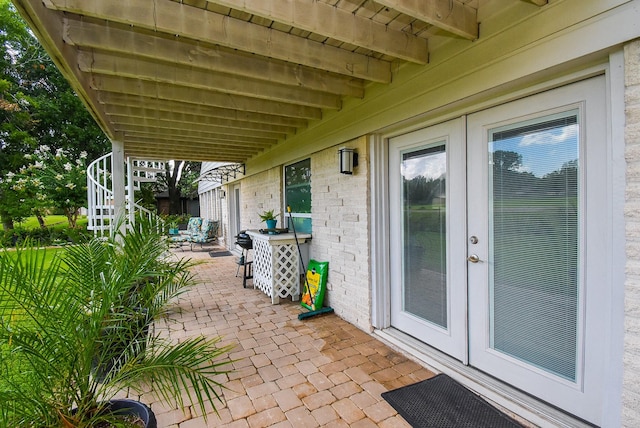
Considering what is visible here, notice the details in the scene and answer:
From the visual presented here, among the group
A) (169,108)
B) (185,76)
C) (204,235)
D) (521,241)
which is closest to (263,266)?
(169,108)

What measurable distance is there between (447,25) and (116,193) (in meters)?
4.79

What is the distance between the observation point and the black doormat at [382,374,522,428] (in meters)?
1.94

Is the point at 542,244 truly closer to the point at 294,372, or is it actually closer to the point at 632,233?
the point at 632,233

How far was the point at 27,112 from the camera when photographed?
1077 centimetres

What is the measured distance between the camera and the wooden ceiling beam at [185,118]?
146 inches

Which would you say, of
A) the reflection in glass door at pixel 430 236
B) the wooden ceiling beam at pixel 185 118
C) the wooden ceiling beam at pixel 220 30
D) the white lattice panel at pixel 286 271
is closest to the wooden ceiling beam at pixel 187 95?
the wooden ceiling beam at pixel 185 118

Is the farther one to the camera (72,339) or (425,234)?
(425,234)

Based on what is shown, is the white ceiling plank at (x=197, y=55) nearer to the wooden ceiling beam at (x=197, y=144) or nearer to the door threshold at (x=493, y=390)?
the door threshold at (x=493, y=390)

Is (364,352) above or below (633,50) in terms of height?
below

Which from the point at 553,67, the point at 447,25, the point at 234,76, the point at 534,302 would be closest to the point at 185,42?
the point at 234,76

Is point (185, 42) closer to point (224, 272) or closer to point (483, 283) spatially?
point (483, 283)

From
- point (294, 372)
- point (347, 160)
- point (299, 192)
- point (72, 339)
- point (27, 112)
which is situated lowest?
point (294, 372)

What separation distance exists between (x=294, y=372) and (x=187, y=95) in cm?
286

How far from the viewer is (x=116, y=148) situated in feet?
15.5
